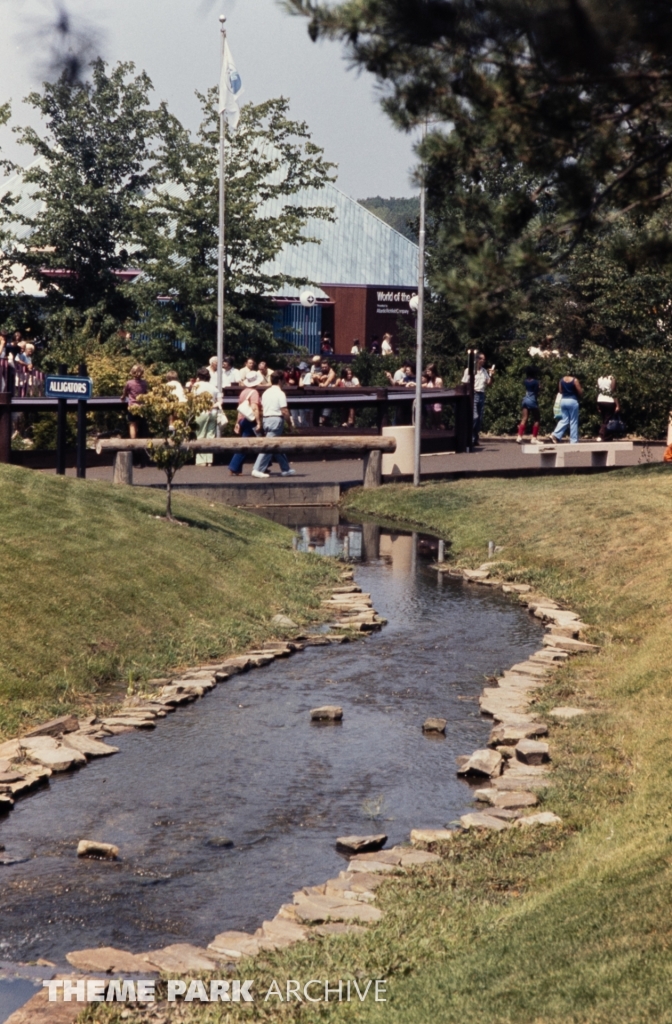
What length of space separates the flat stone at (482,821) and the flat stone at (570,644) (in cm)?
554

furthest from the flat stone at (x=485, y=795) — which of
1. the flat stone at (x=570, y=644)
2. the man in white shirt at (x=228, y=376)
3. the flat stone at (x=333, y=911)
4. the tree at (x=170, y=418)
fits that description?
the man in white shirt at (x=228, y=376)

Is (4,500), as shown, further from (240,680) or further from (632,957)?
(632,957)

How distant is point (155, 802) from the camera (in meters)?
9.63

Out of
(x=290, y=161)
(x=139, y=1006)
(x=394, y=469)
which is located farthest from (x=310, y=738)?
(x=290, y=161)

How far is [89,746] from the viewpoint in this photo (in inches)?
424

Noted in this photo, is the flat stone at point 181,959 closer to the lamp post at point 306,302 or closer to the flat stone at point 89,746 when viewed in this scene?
the flat stone at point 89,746

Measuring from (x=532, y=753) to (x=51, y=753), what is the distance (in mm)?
3800

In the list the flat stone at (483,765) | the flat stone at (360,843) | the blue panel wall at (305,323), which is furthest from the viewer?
the blue panel wall at (305,323)

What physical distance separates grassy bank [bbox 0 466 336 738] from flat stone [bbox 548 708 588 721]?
13.0ft

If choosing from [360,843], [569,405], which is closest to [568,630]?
[360,843]

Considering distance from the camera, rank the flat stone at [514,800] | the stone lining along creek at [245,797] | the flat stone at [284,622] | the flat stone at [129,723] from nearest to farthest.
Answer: the stone lining along creek at [245,797], the flat stone at [514,800], the flat stone at [129,723], the flat stone at [284,622]

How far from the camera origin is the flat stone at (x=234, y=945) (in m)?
7.03

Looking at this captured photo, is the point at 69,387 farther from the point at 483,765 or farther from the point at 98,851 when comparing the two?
the point at 98,851

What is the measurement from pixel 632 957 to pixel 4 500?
11250 mm
